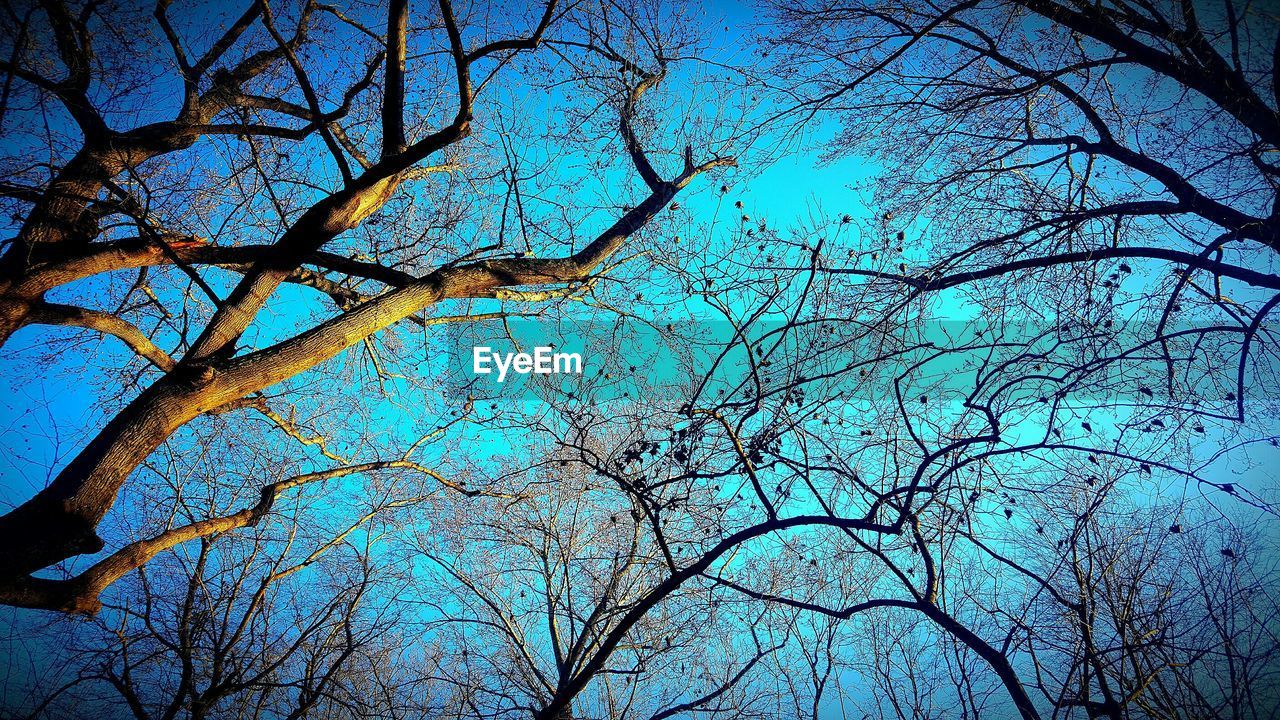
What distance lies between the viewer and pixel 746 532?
238 cm

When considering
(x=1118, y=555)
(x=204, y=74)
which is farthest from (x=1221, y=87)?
(x=204, y=74)

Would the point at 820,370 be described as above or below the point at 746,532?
above

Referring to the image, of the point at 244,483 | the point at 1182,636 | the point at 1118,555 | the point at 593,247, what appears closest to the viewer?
the point at 1182,636

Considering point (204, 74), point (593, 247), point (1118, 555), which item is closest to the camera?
point (1118, 555)

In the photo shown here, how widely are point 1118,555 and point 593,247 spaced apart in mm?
3252

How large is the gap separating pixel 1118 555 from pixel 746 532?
220 centimetres

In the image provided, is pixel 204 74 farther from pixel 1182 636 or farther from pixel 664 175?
pixel 1182 636

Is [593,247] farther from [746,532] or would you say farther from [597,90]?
[746,532]

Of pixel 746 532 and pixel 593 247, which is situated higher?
pixel 593 247

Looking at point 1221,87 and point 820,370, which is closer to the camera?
point 820,370

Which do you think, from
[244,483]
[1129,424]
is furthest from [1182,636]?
[244,483]

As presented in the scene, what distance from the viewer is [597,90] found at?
457cm

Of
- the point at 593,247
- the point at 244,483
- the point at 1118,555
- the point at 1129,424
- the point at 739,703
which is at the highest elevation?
the point at 593,247

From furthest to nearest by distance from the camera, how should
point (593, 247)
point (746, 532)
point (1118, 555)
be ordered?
point (593, 247) → point (1118, 555) → point (746, 532)
